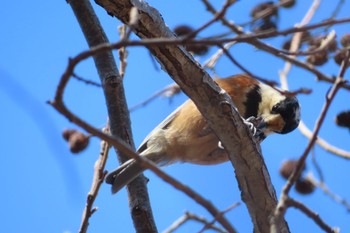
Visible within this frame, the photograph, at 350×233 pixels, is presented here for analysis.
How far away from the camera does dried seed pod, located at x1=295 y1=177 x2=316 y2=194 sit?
3.36m

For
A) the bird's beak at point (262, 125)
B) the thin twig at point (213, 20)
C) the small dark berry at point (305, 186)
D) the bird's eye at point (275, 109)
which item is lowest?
the thin twig at point (213, 20)

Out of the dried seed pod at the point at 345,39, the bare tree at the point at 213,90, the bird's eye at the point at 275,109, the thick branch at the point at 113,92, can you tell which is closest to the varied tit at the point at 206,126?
the bird's eye at the point at 275,109

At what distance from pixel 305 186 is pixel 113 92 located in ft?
3.94

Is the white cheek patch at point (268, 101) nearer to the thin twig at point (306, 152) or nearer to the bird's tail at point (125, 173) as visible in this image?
the bird's tail at point (125, 173)

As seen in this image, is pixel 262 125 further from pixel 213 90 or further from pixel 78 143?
pixel 213 90

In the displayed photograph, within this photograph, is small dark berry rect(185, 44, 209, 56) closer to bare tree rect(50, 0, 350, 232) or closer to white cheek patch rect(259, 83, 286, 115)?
bare tree rect(50, 0, 350, 232)

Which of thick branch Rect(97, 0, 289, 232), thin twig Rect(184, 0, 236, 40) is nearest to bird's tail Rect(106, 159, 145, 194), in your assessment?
thick branch Rect(97, 0, 289, 232)

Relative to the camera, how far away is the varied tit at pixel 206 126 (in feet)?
12.1

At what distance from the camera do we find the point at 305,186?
339 centimetres

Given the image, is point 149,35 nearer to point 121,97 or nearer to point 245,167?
point 245,167

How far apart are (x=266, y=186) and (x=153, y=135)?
1.56 metres

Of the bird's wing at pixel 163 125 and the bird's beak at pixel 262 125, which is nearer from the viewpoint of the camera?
the bird's beak at pixel 262 125

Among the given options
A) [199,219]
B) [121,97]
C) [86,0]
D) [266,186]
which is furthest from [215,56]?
[199,219]

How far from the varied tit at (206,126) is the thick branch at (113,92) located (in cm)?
56
